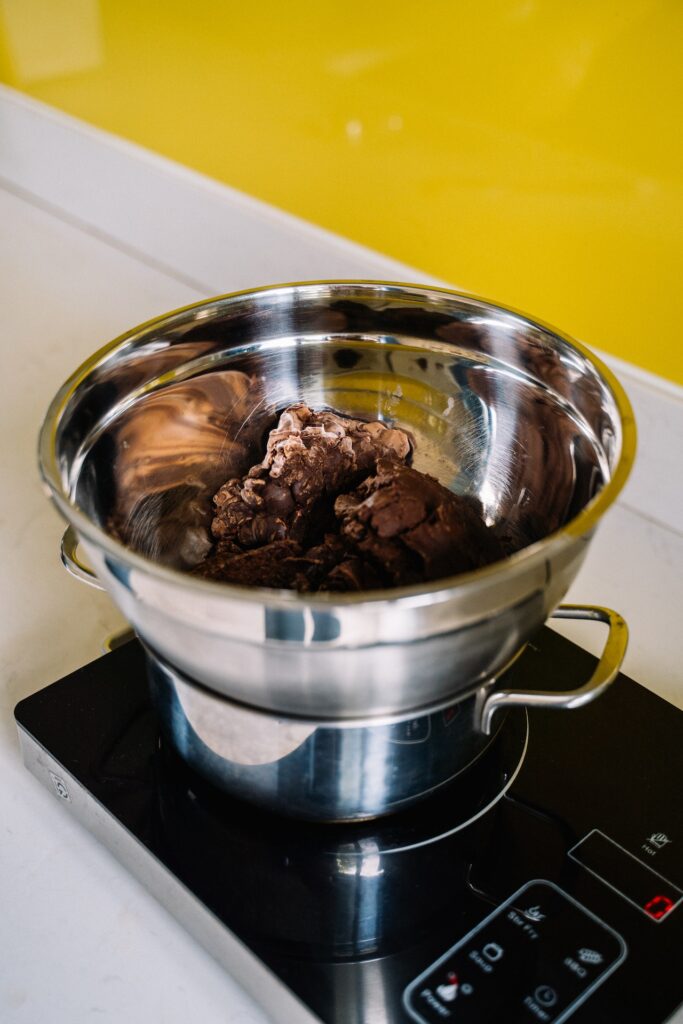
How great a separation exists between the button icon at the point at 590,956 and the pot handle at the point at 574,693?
0.12 metres

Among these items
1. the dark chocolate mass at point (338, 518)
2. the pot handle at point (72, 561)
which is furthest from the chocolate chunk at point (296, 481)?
the pot handle at point (72, 561)

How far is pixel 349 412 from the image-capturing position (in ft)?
2.43

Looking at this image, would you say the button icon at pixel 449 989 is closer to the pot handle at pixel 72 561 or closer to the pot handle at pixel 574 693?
the pot handle at pixel 574 693

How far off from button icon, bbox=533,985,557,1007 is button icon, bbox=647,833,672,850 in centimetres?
12

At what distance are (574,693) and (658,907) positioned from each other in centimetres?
14

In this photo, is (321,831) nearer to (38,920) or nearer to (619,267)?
(38,920)

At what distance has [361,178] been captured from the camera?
3.60ft

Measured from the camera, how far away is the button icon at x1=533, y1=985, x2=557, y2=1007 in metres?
0.50

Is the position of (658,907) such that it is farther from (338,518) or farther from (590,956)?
(338,518)

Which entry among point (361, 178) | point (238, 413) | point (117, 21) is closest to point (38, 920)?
point (238, 413)

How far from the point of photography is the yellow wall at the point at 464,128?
32.7 inches

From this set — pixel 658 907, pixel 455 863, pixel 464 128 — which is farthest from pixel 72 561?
pixel 464 128

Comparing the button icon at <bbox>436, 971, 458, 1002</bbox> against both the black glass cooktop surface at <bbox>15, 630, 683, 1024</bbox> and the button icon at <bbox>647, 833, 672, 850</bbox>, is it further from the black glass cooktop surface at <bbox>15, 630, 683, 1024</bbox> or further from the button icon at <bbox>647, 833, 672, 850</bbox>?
the button icon at <bbox>647, 833, 672, 850</bbox>


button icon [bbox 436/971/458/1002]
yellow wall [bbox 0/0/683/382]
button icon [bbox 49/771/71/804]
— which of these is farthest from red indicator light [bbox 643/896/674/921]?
yellow wall [bbox 0/0/683/382]
